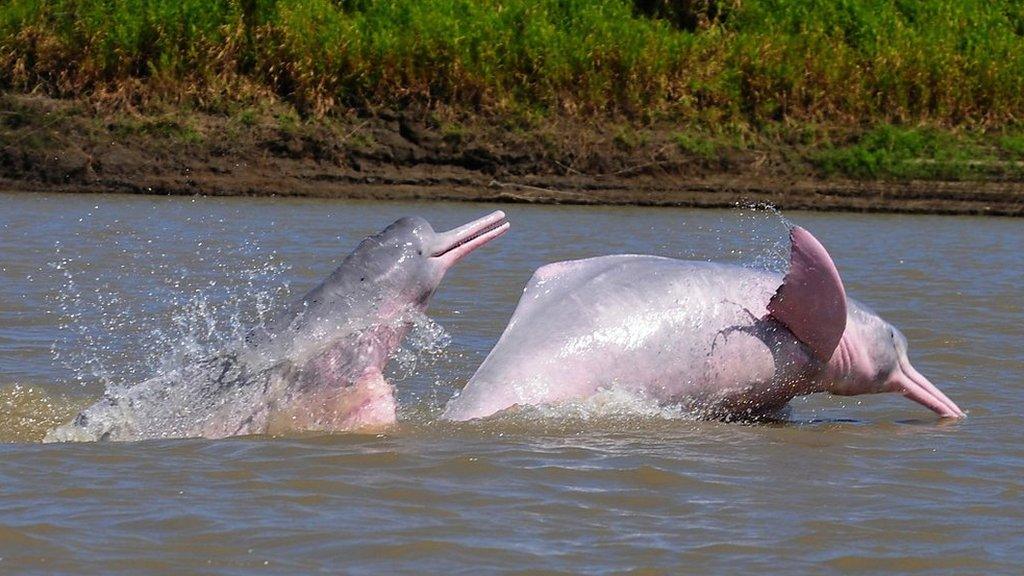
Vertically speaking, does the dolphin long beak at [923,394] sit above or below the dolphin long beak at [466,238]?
below

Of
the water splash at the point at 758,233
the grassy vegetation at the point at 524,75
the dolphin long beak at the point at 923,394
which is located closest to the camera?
the dolphin long beak at the point at 923,394

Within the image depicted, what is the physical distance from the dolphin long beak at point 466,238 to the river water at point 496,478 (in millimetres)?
318

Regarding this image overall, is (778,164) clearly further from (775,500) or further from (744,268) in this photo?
(775,500)

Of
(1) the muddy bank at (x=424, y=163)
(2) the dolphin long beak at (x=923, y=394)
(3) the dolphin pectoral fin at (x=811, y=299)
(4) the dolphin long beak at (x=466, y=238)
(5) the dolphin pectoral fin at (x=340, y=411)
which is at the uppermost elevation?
(4) the dolphin long beak at (x=466, y=238)

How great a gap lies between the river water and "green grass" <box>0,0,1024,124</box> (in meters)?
13.1

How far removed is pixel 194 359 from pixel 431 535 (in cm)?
260

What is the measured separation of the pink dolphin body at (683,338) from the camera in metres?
6.73

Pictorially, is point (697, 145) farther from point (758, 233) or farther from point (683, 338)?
point (683, 338)

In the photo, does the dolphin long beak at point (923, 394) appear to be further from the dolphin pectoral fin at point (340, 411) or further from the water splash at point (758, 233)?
the water splash at point (758, 233)

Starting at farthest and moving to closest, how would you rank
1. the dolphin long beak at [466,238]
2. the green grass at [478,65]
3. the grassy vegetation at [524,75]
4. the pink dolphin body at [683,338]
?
the green grass at [478,65] < the grassy vegetation at [524,75] < the dolphin long beak at [466,238] < the pink dolphin body at [683,338]

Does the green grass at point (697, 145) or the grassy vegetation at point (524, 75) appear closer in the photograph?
the green grass at point (697, 145)

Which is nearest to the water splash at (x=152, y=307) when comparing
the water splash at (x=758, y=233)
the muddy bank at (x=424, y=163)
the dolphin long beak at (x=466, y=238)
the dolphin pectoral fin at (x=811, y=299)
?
the dolphin long beak at (x=466, y=238)

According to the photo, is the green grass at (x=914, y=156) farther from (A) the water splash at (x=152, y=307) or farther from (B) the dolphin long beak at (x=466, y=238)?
(B) the dolphin long beak at (x=466, y=238)

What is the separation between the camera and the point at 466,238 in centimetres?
708
